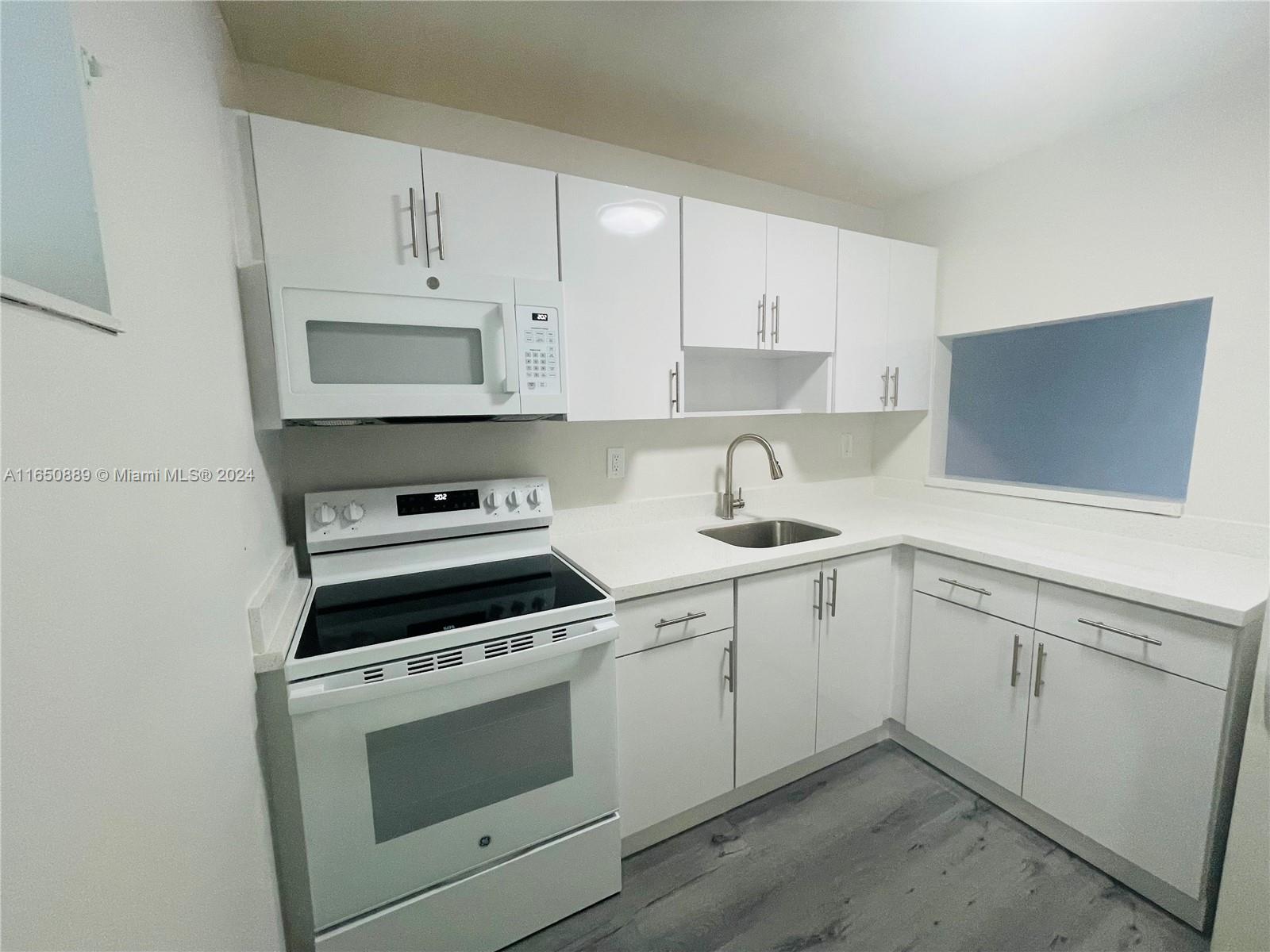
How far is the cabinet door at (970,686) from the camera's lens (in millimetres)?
1732

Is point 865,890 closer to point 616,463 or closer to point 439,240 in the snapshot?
point 616,463

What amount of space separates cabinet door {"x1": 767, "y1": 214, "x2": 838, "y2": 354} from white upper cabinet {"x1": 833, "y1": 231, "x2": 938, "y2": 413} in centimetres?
7

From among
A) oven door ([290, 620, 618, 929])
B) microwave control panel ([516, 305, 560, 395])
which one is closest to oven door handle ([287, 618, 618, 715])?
oven door ([290, 620, 618, 929])

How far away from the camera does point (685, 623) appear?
162 cm

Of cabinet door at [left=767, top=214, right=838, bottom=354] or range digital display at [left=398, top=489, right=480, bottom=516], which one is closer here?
range digital display at [left=398, top=489, right=480, bottom=516]

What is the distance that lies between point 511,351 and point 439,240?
0.36 meters

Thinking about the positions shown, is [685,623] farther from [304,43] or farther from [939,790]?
[304,43]

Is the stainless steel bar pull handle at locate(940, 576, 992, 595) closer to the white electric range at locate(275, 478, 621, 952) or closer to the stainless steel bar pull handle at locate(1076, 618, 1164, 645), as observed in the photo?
the stainless steel bar pull handle at locate(1076, 618, 1164, 645)

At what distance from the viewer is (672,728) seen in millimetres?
1641

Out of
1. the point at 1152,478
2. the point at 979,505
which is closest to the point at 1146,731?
the point at 979,505

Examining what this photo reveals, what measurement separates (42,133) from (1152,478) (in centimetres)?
541

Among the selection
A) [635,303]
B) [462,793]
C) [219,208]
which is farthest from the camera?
[635,303]

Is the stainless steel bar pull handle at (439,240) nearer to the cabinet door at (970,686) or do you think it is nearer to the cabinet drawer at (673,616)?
the cabinet drawer at (673,616)

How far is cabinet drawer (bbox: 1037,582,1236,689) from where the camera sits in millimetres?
1318
